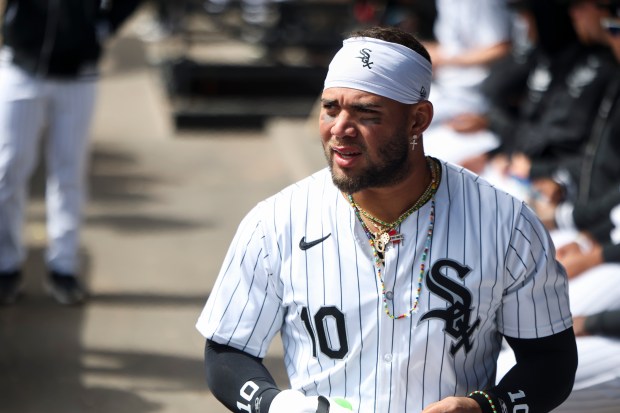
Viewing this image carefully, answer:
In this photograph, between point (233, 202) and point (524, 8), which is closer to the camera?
point (524, 8)

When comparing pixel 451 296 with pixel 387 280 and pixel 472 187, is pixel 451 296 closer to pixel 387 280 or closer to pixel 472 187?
pixel 387 280

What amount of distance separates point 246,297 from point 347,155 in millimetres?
433

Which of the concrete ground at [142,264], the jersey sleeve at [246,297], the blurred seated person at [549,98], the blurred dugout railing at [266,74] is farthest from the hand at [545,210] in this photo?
the blurred dugout railing at [266,74]

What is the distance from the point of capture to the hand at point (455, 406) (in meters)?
2.46

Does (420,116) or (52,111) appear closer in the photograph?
(420,116)

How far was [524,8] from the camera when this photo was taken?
5988 mm

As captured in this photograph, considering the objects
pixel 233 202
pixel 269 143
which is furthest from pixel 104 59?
pixel 233 202

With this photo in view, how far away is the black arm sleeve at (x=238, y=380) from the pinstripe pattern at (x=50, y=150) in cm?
251

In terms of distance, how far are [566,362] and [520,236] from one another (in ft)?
1.10

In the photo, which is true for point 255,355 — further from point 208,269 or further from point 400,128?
point 208,269

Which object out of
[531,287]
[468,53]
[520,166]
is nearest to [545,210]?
[520,166]

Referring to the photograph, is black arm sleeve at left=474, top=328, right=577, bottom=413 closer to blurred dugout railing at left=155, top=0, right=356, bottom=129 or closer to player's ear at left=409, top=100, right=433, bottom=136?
player's ear at left=409, top=100, right=433, bottom=136

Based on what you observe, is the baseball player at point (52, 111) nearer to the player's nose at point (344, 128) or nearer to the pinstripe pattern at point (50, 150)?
the pinstripe pattern at point (50, 150)

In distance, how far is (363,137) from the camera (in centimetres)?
247
